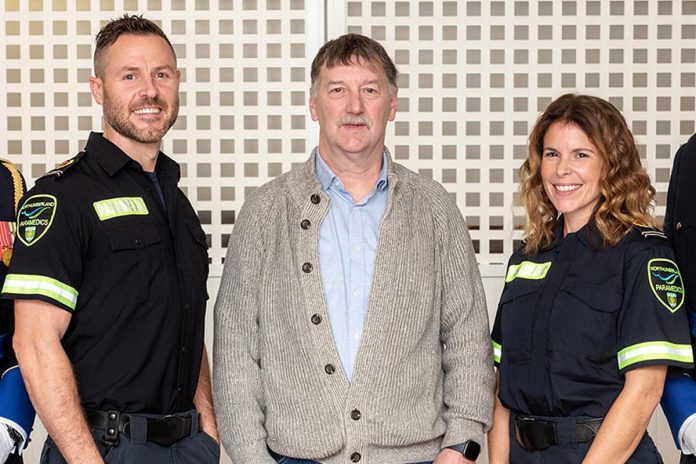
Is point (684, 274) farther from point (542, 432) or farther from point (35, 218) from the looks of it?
A: point (35, 218)

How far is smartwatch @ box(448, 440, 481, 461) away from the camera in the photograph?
2775mm

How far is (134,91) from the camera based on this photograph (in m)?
2.82

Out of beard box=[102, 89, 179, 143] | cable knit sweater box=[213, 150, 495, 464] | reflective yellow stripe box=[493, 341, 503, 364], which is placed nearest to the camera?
cable knit sweater box=[213, 150, 495, 464]

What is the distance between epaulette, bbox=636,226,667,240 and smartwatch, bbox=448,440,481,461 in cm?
73

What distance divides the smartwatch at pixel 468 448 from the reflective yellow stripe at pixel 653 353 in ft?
1.49

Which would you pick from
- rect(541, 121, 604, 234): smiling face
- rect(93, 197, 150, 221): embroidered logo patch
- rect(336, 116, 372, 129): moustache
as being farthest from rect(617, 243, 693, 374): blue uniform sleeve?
rect(93, 197, 150, 221): embroidered logo patch

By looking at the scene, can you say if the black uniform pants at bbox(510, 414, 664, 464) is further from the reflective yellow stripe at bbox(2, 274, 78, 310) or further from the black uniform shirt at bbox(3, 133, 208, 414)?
the reflective yellow stripe at bbox(2, 274, 78, 310)

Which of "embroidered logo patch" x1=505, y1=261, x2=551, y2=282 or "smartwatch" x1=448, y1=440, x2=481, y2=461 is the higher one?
"embroidered logo patch" x1=505, y1=261, x2=551, y2=282

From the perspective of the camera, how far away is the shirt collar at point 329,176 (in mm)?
2885

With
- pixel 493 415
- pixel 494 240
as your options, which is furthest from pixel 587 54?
pixel 493 415

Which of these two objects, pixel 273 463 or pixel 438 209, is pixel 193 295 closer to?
pixel 273 463

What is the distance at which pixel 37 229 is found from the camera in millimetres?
2539

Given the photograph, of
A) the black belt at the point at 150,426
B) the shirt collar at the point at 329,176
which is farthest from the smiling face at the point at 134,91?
the black belt at the point at 150,426

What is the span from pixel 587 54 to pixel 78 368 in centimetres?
265
